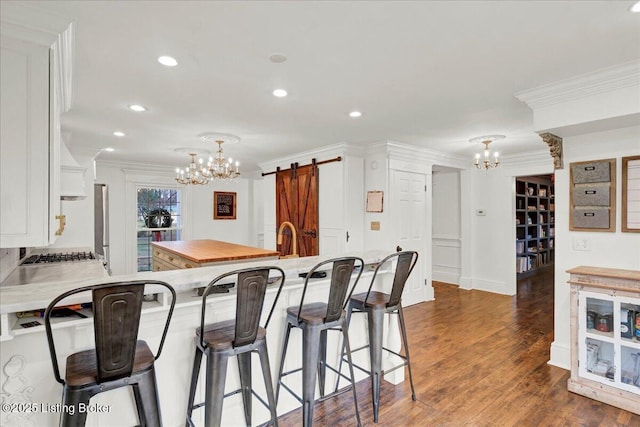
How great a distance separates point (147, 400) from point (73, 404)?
0.89ft

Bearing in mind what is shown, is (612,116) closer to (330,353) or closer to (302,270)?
(302,270)

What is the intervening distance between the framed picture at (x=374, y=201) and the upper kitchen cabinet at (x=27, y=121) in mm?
3828

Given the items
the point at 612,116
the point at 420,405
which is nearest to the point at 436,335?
the point at 420,405

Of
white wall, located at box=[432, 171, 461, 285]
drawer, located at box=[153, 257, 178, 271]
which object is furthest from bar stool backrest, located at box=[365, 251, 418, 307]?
white wall, located at box=[432, 171, 461, 285]

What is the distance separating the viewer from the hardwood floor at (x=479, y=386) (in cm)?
225

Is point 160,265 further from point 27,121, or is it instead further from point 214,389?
point 214,389

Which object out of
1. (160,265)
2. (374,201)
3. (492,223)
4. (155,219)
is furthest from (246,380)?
(155,219)

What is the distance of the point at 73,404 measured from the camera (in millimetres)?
1276

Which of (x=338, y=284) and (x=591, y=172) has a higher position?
(x=591, y=172)

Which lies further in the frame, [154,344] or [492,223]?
[492,223]

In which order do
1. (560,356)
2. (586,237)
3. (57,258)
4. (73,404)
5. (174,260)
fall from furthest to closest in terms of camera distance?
(174,260) < (57,258) < (560,356) < (586,237) < (73,404)

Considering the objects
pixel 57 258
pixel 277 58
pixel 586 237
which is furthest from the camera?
pixel 57 258

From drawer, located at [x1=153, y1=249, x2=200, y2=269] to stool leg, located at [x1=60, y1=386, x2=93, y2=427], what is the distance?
2287 mm

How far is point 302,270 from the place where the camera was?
212 cm
